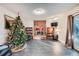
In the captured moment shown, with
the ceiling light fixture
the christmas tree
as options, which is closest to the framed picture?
the christmas tree

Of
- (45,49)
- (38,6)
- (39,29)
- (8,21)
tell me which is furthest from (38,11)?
(45,49)

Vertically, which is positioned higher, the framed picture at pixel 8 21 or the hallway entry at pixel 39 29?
the framed picture at pixel 8 21

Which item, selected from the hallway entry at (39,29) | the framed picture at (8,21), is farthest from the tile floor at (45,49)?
the framed picture at (8,21)

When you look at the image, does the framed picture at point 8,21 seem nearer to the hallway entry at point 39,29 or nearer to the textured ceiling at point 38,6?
the textured ceiling at point 38,6

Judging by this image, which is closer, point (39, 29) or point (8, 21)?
point (8, 21)

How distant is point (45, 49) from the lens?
73.8 inches

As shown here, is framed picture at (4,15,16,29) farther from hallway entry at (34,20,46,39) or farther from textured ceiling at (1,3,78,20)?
hallway entry at (34,20,46,39)

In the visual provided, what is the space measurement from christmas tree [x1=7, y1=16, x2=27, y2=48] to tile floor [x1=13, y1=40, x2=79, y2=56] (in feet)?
0.45

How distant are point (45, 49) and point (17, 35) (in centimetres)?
54

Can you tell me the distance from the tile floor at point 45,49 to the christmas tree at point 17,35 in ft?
0.45

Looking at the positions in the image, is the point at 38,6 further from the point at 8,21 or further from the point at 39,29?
the point at 8,21

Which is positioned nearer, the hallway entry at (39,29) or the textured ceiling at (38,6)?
the textured ceiling at (38,6)

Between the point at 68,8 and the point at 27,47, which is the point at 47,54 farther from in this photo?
the point at 68,8

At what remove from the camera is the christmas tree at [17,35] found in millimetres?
1842
